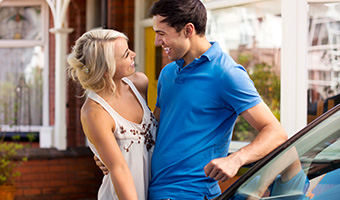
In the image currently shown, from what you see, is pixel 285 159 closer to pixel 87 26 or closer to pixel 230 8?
pixel 230 8

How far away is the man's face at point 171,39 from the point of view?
82.5 inches

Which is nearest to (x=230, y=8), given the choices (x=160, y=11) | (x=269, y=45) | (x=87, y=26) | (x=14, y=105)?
(x=269, y=45)

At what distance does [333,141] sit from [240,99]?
1.24 ft

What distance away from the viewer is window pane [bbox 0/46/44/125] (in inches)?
414

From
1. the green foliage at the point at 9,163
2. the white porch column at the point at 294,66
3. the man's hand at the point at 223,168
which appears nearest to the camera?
the man's hand at the point at 223,168

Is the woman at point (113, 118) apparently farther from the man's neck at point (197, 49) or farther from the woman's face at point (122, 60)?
the man's neck at point (197, 49)

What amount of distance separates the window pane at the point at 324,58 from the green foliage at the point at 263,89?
0.30 m

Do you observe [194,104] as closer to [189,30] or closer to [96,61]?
[189,30]

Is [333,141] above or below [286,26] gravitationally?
below

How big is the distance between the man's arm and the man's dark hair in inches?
16.2

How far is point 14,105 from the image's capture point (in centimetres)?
1022

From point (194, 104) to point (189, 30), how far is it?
0.94ft

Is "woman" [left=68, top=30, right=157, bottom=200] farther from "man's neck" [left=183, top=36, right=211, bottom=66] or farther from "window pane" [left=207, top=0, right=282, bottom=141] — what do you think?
"window pane" [left=207, top=0, right=282, bottom=141]

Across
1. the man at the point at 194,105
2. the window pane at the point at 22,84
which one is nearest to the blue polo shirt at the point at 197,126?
the man at the point at 194,105
